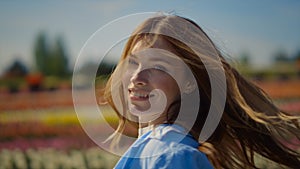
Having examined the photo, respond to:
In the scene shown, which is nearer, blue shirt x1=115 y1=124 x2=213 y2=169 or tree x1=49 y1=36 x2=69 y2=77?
blue shirt x1=115 y1=124 x2=213 y2=169

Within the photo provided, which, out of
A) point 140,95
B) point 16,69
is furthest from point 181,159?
point 16,69

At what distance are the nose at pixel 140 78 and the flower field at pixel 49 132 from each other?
0.17m

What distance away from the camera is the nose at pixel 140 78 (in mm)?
1871

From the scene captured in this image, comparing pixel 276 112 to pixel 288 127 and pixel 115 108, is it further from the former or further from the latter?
pixel 115 108

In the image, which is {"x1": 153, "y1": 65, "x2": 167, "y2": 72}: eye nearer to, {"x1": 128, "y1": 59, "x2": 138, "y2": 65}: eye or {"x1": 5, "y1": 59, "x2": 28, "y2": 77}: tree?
{"x1": 128, "y1": 59, "x2": 138, "y2": 65}: eye

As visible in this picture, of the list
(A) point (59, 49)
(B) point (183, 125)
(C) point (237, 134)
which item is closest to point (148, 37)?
(B) point (183, 125)

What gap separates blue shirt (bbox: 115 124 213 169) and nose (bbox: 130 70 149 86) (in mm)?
133

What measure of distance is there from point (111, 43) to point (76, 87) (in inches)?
8.0

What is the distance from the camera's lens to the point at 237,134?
7.26 ft

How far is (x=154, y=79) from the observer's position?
1.89 m

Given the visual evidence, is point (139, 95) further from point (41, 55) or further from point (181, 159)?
point (41, 55)

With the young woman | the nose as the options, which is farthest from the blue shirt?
the nose

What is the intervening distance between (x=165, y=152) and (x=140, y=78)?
0.24 metres

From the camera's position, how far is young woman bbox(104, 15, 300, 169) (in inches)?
71.8
